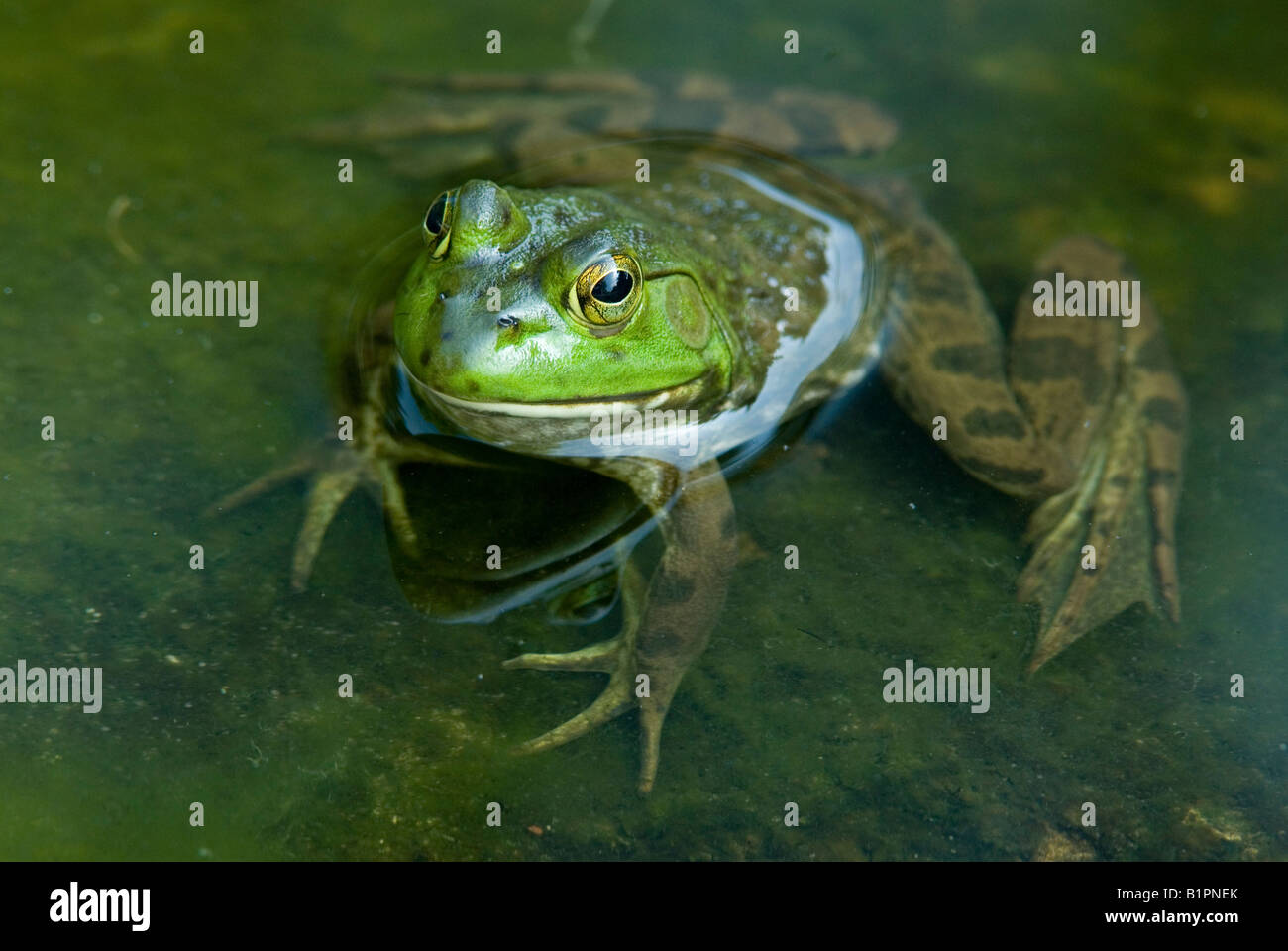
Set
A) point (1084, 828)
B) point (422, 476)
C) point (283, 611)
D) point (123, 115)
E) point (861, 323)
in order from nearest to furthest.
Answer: point (1084, 828)
point (283, 611)
point (422, 476)
point (861, 323)
point (123, 115)

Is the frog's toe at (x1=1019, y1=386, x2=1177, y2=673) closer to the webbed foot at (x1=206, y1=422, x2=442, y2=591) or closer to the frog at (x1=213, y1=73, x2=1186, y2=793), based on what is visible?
the frog at (x1=213, y1=73, x2=1186, y2=793)

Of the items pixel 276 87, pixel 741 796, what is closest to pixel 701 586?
pixel 741 796

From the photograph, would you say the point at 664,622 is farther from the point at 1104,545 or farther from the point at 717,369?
the point at 1104,545

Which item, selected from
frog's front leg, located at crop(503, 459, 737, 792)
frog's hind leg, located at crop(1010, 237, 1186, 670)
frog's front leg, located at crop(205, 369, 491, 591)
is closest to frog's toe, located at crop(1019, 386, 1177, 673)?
frog's hind leg, located at crop(1010, 237, 1186, 670)

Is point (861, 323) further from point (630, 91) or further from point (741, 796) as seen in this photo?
point (741, 796)

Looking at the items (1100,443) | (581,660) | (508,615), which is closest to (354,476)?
(508,615)
